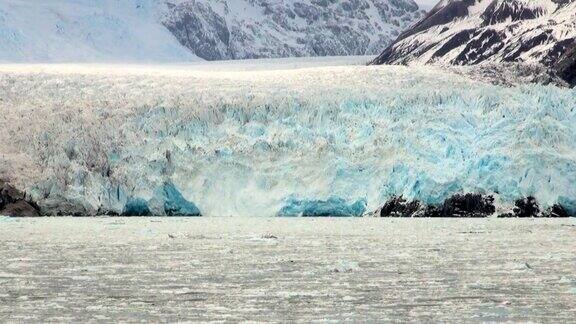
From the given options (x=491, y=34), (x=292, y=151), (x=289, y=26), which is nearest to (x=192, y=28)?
(x=289, y=26)

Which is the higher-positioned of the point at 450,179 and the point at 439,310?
the point at 439,310

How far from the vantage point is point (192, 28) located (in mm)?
103562

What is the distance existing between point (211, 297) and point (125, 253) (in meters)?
7.20

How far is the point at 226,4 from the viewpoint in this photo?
115 meters

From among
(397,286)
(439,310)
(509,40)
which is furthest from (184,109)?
(509,40)

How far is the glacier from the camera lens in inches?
1275

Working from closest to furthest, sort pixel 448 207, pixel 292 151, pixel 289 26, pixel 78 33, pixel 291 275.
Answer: pixel 291 275, pixel 448 207, pixel 292 151, pixel 78 33, pixel 289 26

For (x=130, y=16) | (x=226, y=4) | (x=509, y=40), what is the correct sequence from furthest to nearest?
1. (x=226, y=4)
2. (x=130, y=16)
3. (x=509, y=40)

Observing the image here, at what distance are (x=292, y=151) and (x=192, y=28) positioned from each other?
71757 mm

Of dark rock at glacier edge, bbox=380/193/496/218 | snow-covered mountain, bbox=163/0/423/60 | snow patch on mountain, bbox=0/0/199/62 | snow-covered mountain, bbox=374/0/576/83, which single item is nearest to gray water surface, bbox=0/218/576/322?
dark rock at glacier edge, bbox=380/193/496/218

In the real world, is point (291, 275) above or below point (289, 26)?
above

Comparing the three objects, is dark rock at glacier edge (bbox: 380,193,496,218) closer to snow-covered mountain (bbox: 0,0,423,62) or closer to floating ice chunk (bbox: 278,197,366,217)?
floating ice chunk (bbox: 278,197,366,217)

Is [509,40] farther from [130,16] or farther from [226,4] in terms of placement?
[226,4]

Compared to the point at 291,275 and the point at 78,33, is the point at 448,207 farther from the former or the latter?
the point at 78,33
